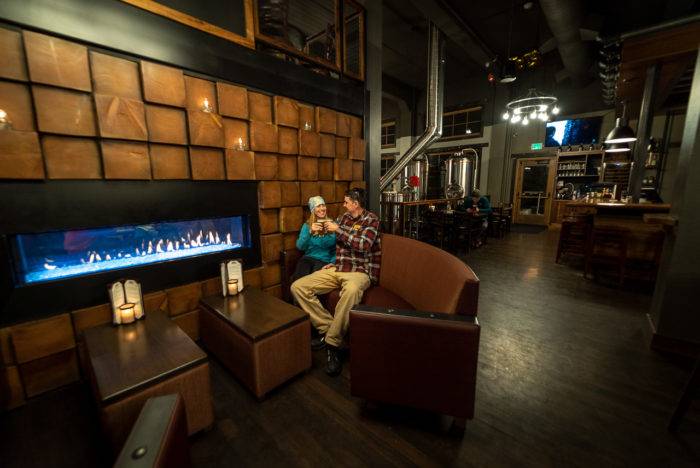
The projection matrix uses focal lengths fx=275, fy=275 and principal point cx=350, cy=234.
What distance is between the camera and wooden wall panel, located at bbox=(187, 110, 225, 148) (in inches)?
89.4

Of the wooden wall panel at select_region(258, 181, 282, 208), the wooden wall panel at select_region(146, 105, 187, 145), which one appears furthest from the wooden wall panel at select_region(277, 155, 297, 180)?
the wooden wall panel at select_region(146, 105, 187, 145)

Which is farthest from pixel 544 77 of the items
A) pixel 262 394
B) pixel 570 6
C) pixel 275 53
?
pixel 262 394

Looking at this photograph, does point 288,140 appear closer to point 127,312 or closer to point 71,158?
point 71,158

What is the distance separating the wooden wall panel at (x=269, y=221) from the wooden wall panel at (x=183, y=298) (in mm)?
810

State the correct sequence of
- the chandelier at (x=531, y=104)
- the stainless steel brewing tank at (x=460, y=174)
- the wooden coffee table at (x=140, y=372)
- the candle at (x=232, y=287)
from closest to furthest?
the wooden coffee table at (x=140, y=372) → the candle at (x=232, y=287) → the chandelier at (x=531, y=104) → the stainless steel brewing tank at (x=460, y=174)

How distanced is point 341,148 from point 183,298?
7.98ft

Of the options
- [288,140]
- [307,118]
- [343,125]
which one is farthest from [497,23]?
[288,140]

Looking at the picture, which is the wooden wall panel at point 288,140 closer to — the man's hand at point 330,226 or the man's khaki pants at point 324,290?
the man's hand at point 330,226

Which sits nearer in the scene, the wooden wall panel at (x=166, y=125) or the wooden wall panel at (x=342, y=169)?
the wooden wall panel at (x=166, y=125)

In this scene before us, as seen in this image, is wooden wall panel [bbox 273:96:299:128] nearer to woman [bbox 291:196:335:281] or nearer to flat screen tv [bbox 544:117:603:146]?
woman [bbox 291:196:335:281]

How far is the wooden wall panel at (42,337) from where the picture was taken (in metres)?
1.69

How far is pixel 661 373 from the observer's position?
2039 mm

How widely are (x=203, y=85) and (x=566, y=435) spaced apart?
349cm

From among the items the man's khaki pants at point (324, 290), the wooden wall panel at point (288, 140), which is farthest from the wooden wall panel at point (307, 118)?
the man's khaki pants at point (324, 290)
